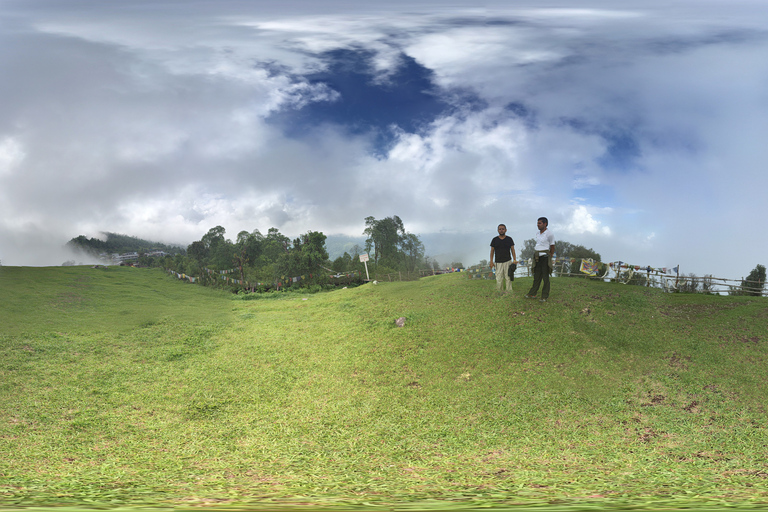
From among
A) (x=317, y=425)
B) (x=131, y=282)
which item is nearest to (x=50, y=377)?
(x=317, y=425)

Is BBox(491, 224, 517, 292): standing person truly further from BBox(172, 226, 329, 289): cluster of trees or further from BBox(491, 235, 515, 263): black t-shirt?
BBox(172, 226, 329, 289): cluster of trees


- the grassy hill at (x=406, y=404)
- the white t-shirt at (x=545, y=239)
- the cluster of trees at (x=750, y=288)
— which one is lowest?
the grassy hill at (x=406, y=404)

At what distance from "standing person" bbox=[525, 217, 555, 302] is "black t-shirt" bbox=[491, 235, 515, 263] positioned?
776mm

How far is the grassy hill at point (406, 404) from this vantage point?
3971mm

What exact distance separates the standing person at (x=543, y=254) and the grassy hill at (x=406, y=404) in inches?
27.2

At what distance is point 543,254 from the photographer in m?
10.5

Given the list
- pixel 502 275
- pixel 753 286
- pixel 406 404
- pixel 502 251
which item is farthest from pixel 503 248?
pixel 753 286

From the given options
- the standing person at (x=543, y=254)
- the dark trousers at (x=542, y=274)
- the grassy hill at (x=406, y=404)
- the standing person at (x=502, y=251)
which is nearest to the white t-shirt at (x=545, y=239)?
the standing person at (x=543, y=254)

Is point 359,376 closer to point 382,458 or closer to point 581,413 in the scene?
point 382,458

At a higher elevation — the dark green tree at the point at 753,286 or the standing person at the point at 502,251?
the standing person at the point at 502,251

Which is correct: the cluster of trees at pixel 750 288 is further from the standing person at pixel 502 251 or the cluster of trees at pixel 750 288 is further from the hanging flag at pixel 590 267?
the standing person at pixel 502 251

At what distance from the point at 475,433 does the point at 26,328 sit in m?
13.2

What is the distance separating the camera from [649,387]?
7512 millimetres

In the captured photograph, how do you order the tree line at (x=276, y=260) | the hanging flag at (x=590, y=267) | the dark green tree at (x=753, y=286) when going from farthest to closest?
the tree line at (x=276, y=260) < the hanging flag at (x=590, y=267) < the dark green tree at (x=753, y=286)
